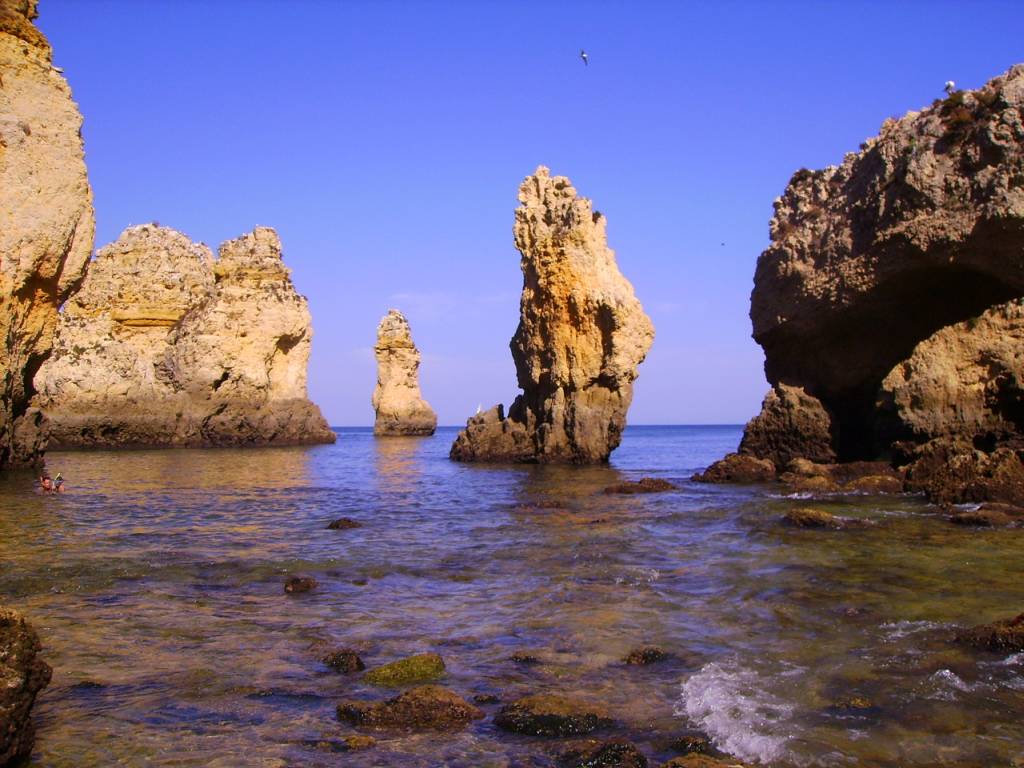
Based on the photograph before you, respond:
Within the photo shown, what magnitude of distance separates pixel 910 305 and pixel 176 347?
4224cm

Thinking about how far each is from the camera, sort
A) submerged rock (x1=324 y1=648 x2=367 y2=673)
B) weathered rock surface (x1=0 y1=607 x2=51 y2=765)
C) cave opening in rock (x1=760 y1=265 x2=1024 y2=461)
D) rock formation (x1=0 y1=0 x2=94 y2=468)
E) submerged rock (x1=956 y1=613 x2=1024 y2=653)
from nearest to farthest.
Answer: weathered rock surface (x1=0 y1=607 x2=51 y2=765) → submerged rock (x1=324 y1=648 x2=367 y2=673) → submerged rock (x1=956 y1=613 x2=1024 y2=653) → rock formation (x1=0 y1=0 x2=94 y2=468) → cave opening in rock (x1=760 y1=265 x2=1024 y2=461)

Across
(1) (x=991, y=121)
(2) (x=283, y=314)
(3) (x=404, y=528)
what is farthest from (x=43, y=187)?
(2) (x=283, y=314)

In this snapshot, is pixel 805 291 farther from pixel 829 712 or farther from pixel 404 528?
pixel 829 712

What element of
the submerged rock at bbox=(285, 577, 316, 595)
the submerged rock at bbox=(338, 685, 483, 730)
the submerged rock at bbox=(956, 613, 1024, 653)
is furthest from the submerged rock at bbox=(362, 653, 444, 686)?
the submerged rock at bbox=(956, 613, 1024, 653)

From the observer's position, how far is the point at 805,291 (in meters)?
24.0

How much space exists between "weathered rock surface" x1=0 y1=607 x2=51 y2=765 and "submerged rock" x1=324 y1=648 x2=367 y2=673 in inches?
91.5

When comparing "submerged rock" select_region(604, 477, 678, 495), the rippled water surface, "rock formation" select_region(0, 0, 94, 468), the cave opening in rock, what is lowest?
the rippled water surface

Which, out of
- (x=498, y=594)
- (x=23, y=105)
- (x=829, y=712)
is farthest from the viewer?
(x=23, y=105)

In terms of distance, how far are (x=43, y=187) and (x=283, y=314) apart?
33.9 meters

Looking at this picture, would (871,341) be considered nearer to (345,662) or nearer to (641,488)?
(641,488)

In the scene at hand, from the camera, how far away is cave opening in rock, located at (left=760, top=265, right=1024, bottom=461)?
2173cm

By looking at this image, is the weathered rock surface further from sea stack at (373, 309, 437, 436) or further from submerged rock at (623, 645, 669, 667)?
sea stack at (373, 309, 437, 436)

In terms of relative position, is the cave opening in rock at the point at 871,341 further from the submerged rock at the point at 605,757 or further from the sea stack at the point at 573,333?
the submerged rock at the point at 605,757

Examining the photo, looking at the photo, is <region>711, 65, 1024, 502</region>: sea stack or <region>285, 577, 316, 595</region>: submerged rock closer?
<region>285, 577, 316, 595</region>: submerged rock
